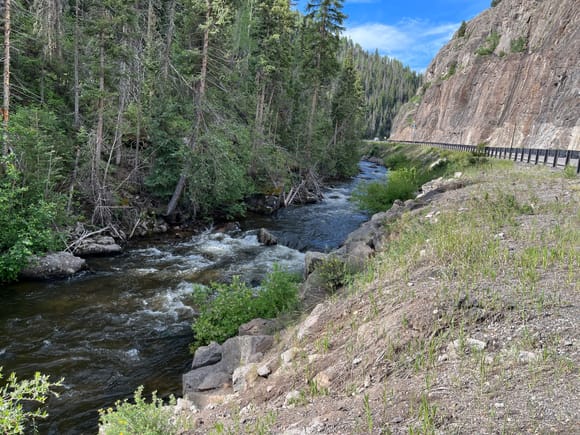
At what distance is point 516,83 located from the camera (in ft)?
146

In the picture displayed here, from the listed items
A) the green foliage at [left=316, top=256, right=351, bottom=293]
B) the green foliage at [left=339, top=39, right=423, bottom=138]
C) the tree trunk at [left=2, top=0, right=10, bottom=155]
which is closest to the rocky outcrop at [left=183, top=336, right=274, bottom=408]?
the green foliage at [left=316, top=256, right=351, bottom=293]

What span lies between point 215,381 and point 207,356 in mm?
1014

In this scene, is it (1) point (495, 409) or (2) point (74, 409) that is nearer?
(1) point (495, 409)

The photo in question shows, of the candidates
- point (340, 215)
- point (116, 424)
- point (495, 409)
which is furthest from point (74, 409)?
point (340, 215)

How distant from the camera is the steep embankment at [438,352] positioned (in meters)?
2.91

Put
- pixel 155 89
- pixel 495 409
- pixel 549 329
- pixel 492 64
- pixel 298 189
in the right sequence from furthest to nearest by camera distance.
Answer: pixel 492 64, pixel 298 189, pixel 155 89, pixel 549 329, pixel 495 409

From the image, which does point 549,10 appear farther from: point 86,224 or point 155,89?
point 86,224

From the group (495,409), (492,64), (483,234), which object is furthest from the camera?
(492,64)

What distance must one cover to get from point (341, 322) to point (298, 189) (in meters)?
19.9

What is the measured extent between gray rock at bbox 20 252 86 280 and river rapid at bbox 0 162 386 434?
0.36m

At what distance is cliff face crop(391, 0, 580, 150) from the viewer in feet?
110

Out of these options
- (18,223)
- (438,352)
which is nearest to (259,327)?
(438,352)

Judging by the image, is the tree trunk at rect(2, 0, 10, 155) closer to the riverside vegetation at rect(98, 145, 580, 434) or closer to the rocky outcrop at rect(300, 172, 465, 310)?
the rocky outcrop at rect(300, 172, 465, 310)

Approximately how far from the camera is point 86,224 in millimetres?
13789
